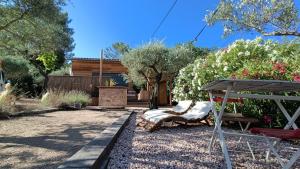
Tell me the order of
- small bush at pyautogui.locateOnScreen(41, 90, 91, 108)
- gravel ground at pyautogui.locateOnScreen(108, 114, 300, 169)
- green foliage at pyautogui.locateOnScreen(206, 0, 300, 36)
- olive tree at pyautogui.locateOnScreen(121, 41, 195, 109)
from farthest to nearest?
olive tree at pyautogui.locateOnScreen(121, 41, 195, 109) < small bush at pyautogui.locateOnScreen(41, 90, 91, 108) < green foliage at pyautogui.locateOnScreen(206, 0, 300, 36) < gravel ground at pyautogui.locateOnScreen(108, 114, 300, 169)

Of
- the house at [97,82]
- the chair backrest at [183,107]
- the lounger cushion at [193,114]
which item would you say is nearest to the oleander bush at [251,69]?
the chair backrest at [183,107]

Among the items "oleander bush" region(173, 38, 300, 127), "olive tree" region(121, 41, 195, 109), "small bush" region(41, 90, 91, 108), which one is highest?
"olive tree" region(121, 41, 195, 109)

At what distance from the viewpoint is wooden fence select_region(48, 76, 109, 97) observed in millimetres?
15438

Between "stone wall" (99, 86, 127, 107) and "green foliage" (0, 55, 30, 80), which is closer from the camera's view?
"stone wall" (99, 86, 127, 107)

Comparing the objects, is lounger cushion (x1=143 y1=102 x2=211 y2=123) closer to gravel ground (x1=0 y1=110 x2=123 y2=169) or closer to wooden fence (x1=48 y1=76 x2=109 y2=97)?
gravel ground (x1=0 y1=110 x2=123 y2=169)

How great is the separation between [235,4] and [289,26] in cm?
149

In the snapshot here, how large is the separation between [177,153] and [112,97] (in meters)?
9.68

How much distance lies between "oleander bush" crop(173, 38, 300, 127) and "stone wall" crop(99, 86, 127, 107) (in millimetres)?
3501

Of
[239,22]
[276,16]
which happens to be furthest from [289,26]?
[239,22]

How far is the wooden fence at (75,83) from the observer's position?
1544 cm

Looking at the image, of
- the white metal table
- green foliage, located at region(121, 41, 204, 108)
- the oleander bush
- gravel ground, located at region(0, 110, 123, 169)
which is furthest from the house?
the white metal table

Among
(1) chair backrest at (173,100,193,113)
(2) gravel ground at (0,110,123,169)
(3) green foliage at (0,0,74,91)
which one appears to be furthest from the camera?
(1) chair backrest at (173,100,193,113)

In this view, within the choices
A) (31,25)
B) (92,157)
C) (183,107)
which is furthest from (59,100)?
(92,157)

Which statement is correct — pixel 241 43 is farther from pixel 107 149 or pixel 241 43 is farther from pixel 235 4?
pixel 107 149
